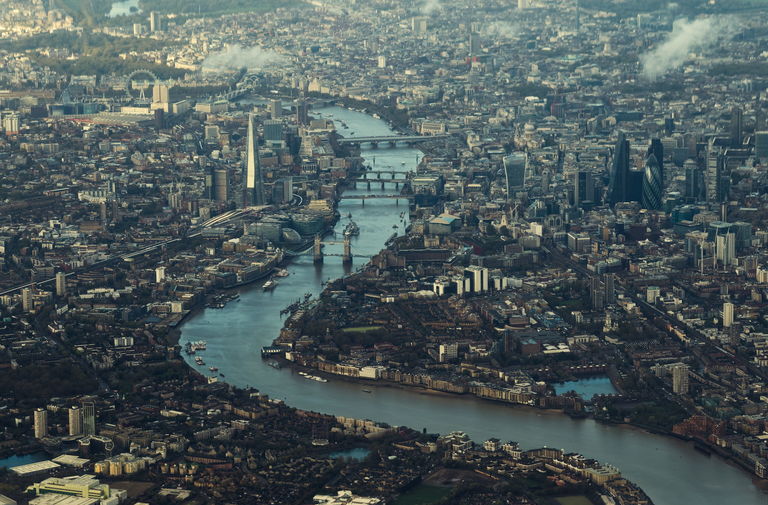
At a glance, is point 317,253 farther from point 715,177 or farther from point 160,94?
point 160,94

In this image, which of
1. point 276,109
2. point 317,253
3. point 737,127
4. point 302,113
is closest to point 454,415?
point 317,253

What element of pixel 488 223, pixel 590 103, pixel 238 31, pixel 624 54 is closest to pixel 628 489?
pixel 488 223

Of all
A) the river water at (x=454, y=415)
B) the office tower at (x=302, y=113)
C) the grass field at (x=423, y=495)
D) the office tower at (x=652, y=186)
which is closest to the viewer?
the grass field at (x=423, y=495)

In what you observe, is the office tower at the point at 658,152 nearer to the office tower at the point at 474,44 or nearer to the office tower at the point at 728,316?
the office tower at the point at 728,316

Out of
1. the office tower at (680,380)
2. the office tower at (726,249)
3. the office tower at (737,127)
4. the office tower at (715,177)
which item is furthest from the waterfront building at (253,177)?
the office tower at (680,380)

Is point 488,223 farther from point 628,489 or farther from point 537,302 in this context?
point 628,489

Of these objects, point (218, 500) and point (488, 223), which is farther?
point (488, 223)
